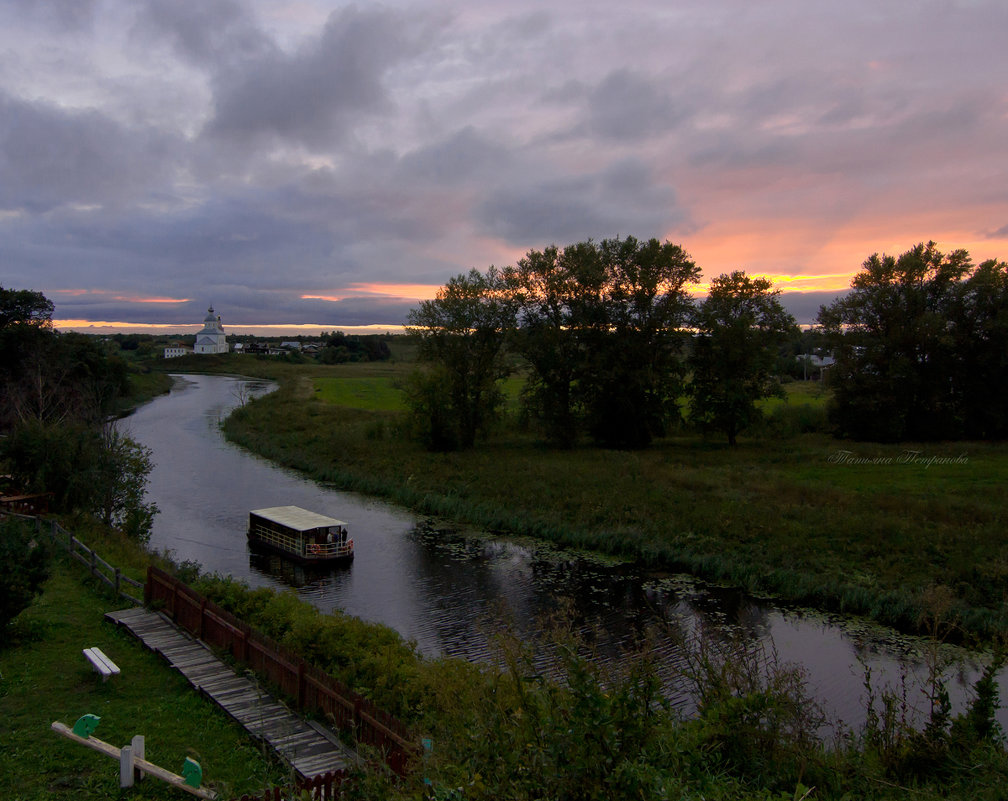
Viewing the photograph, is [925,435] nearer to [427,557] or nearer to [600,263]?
[600,263]

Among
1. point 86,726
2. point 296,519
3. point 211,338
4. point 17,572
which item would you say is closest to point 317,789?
point 86,726

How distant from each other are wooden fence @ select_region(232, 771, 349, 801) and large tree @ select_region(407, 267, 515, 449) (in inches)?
1554

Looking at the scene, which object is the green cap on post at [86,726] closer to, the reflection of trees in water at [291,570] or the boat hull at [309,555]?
the reflection of trees in water at [291,570]

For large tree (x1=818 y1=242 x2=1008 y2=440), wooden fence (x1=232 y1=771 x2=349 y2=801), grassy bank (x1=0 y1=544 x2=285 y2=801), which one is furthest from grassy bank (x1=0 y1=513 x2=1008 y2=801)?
large tree (x1=818 y1=242 x2=1008 y2=440)

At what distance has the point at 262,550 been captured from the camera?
27.2 metres

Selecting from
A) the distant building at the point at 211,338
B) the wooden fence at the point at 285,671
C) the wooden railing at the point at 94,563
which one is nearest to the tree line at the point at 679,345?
the wooden railing at the point at 94,563

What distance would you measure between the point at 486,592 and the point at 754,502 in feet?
44.2

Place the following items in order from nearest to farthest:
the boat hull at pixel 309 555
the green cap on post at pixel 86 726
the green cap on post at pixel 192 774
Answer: the green cap on post at pixel 192 774 < the green cap on post at pixel 86 726 < the boat hull at pixel 309 555

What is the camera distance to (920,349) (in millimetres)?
47188

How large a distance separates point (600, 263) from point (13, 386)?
37809mm

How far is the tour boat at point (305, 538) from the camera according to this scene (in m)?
25.4

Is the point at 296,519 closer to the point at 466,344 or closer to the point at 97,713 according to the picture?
the point at 97,713

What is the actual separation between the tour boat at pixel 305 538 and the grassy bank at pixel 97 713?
33.8ft

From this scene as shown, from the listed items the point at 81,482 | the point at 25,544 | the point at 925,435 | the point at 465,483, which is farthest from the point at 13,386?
the point at 925,435
